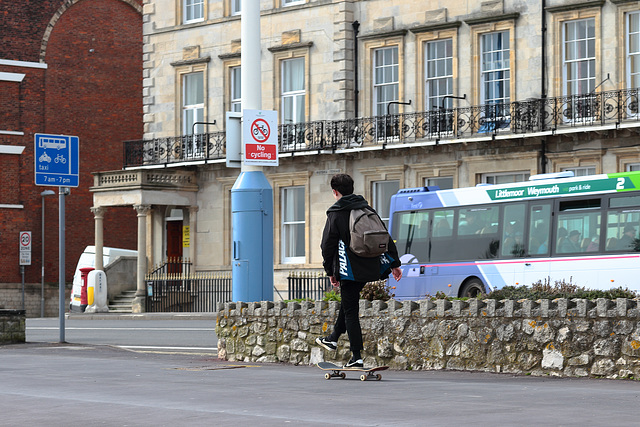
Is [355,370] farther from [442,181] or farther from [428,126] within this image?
[442,181]

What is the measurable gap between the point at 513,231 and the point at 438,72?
11163mm

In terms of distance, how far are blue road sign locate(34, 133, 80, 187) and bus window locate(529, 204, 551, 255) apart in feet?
35.1

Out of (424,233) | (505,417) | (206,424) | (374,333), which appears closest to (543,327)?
(374,333)

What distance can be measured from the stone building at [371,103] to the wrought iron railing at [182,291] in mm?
1367

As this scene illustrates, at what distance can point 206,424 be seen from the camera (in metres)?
8.64

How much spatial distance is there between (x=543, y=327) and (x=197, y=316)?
24.0 metres

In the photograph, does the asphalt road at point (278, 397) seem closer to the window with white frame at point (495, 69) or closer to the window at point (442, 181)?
the window with white frame at point (495, 69)

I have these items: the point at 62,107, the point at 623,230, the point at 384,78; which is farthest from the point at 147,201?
the point at 623,230

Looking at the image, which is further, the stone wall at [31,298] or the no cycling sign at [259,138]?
the stone wall at [31,298]

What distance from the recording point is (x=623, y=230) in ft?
82.2

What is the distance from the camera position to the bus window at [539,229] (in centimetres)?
2677

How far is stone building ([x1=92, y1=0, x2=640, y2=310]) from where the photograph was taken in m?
34.0

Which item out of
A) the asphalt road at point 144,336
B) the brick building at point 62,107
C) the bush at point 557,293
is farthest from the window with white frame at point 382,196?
the bush at point 557,293

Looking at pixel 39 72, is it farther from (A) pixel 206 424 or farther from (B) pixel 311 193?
(A) pixel 206 424
